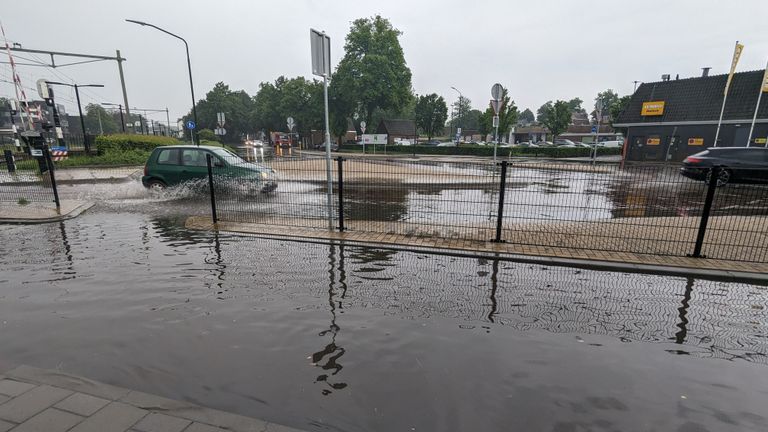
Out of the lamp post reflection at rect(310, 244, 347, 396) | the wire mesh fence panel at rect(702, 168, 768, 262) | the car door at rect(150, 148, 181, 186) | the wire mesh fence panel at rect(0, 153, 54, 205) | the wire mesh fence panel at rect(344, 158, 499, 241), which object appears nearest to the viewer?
the lamp post reflection at rect(310, 244, 347, 396)

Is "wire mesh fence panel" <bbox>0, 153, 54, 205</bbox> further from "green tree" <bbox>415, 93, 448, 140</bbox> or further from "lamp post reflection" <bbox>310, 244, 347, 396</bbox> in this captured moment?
"green tree" <bbox>415, 93, 448, 140</bbox>

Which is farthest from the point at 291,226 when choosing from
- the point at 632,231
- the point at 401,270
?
the point at 632,231

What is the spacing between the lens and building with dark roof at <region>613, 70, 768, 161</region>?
2625 centimetres

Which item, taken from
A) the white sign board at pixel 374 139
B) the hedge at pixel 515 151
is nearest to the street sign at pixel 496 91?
the hedge at pixel 515 151

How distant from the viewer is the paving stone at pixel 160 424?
7.73 ft

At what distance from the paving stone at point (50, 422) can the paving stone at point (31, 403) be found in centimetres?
7

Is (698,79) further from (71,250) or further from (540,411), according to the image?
(71,250)

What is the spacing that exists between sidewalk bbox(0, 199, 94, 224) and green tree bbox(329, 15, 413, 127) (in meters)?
45.5

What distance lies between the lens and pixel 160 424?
7.88 feet

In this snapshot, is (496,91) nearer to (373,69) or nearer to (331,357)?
(331,357)

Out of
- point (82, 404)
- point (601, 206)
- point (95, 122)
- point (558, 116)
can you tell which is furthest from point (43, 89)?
point (95, 122)

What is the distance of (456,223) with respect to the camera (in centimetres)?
829

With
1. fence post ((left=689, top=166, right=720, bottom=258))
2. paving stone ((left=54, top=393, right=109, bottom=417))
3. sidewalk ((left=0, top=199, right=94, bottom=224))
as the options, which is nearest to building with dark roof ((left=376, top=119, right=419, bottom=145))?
sidewalk ((left=0, top=199, right=94, bottom=224))

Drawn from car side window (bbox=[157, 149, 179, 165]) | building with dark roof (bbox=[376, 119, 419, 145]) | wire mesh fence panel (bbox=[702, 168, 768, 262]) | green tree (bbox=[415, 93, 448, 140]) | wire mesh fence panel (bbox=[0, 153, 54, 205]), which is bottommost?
wire mesh fence panel (bbox=[0, 153, 54, 205])
